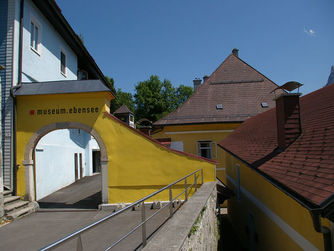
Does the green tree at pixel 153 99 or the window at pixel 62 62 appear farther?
the green tree at pixel 153 99

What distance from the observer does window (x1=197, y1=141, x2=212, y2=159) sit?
1827cm

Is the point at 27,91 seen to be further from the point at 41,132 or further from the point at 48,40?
the point at 48,40

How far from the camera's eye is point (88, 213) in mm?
9141

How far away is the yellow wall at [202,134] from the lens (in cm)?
1819

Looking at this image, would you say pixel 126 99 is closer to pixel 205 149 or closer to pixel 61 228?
pixel 205 149

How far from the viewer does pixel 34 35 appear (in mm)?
11945

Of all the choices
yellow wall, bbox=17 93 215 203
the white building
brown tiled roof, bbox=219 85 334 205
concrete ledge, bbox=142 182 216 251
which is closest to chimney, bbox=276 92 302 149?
brown tiled roof, bbox=219 85 334 205

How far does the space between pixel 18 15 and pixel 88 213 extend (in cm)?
822

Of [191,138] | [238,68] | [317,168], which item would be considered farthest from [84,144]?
[317,168]

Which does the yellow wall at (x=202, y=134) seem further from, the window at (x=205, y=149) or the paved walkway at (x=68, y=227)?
the paved walkway at (x=68, y=227)

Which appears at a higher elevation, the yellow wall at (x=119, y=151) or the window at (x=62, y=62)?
the window at (x=62, y=62)

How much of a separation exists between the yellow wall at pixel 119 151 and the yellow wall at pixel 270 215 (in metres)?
2.04

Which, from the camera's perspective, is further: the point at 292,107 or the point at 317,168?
the point at 292,107

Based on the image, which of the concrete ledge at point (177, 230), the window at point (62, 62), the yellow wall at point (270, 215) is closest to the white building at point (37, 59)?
the window at point (62, 62)
